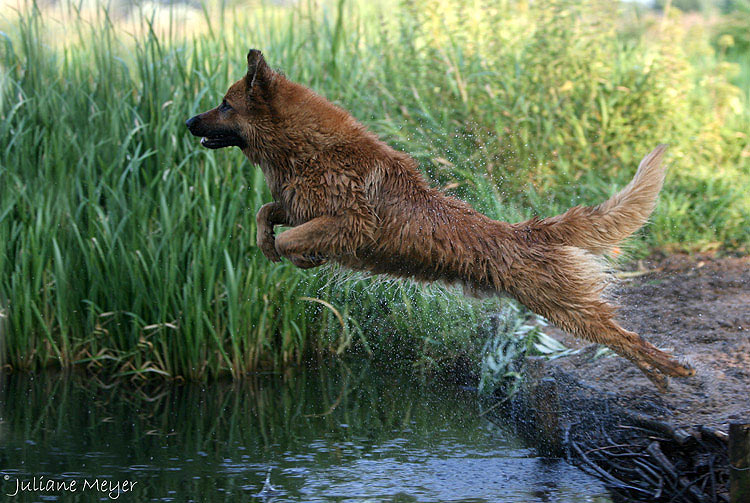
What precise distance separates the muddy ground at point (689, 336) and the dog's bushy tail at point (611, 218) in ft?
2.90

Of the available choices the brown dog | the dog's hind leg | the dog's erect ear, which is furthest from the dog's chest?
the dog's hind leg

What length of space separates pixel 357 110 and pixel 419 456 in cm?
333

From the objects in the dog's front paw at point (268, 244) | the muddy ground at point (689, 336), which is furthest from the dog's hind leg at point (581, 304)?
the dog's front paw at point (268, 244)

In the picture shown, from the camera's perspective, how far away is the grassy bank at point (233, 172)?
5.91 meters

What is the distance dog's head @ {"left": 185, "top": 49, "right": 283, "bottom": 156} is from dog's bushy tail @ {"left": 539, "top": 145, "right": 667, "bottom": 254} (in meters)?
1.46

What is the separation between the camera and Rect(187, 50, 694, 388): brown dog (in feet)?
13.2

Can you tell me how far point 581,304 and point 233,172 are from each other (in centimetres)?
294

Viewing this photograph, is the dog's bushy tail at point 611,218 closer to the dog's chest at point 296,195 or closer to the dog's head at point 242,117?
the dog's chest at point 296,195

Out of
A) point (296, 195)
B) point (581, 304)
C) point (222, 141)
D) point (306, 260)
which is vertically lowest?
point (581, 304)

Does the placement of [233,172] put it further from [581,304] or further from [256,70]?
[581,304]

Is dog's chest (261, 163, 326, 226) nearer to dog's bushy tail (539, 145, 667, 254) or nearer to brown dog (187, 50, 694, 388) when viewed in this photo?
brown dog (187, 50, 694, 388)

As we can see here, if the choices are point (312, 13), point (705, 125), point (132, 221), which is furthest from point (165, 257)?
point (705, 125)

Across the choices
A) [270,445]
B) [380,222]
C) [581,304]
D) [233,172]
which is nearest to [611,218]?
[581,304]

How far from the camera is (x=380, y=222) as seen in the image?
13.3ft
